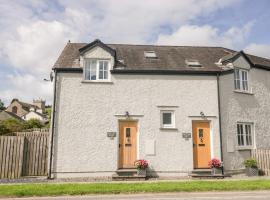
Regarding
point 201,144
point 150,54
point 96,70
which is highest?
point 150,54

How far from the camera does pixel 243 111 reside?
16.8 metres

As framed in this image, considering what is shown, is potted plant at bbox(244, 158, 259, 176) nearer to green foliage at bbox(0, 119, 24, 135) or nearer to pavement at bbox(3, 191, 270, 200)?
pavement at bbox(3, 191, 270, 200)

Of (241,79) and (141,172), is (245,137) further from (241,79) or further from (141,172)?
(141,172)

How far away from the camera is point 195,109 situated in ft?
51.6

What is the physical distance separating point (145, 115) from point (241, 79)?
645 cm

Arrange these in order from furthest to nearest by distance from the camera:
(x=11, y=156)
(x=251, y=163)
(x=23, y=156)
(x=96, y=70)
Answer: (x=96, y=70)
(x=251, y=163)
(x=23, y=156)
(x=11, y=156)

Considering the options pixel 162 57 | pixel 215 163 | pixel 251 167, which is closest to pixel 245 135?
pixel 251 167

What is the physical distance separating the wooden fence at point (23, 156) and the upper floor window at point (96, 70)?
4.01 m

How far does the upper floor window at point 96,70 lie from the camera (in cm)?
1574

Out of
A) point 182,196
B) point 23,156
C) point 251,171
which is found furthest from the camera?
point 251,171

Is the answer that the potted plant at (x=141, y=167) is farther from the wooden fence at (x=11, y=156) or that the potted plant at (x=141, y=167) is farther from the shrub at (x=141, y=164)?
the wooden fence at (x=11, y=156)

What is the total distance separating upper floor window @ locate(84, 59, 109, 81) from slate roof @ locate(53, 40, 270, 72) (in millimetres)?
547

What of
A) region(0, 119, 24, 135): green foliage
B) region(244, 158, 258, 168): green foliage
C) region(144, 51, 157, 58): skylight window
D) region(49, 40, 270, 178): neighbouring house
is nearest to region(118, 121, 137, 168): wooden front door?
region(49, 40, 270, 178): neighbouring house

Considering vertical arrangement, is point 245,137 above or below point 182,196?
above
